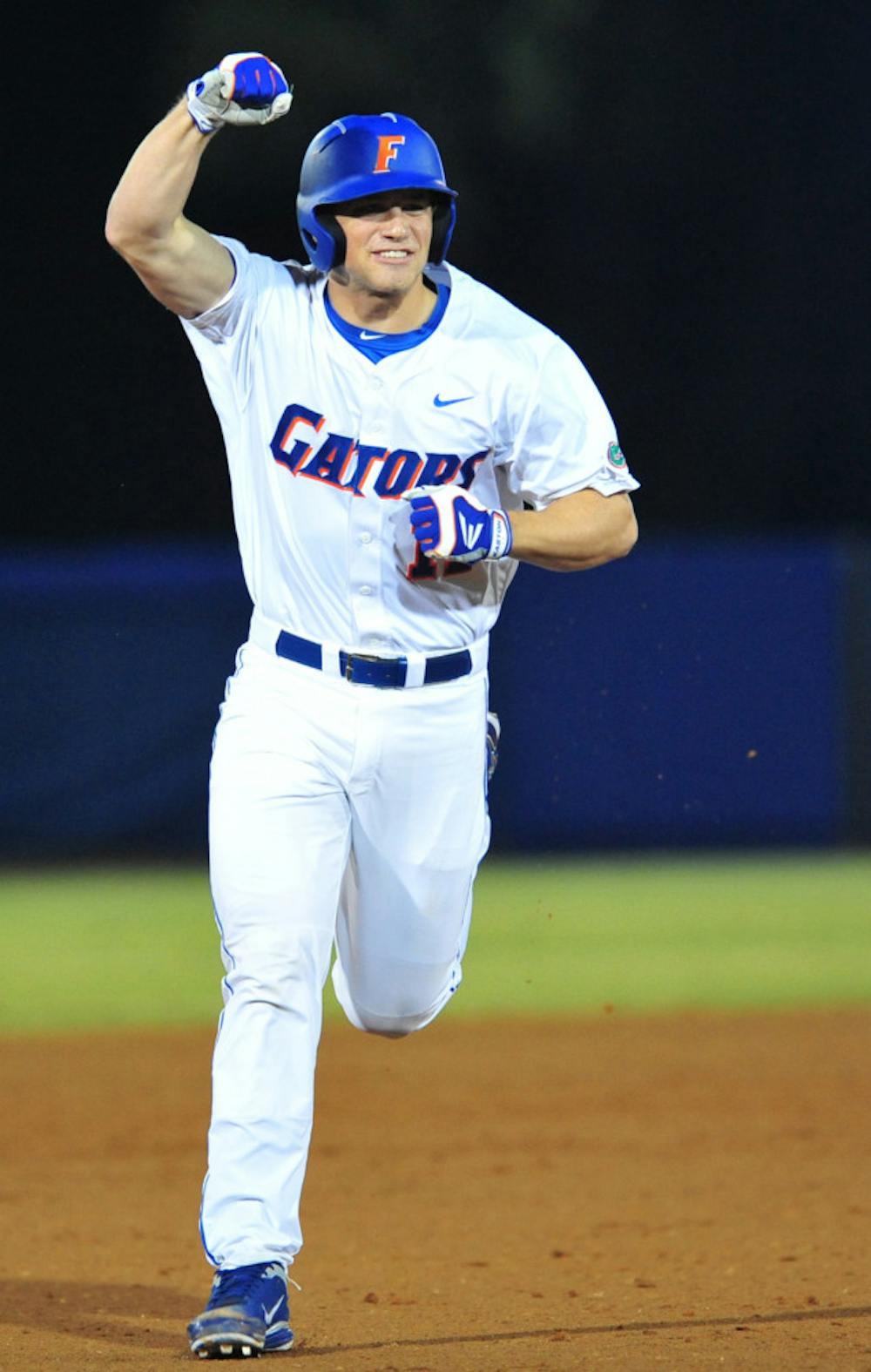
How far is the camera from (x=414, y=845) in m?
4.14

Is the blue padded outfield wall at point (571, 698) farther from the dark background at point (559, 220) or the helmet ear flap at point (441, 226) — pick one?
the helmet ear flap at point (441, 226)

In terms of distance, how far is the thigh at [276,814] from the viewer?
387 centimetres

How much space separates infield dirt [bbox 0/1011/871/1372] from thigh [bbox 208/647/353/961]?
2.60 feet

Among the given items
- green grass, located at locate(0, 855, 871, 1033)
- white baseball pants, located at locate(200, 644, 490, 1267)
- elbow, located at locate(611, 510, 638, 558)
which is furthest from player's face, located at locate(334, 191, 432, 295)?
green grass, located at locate(0, 855, 871, 1033)

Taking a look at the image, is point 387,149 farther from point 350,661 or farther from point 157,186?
point 350,661

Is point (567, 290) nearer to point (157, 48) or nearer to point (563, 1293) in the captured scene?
point (157, 48)

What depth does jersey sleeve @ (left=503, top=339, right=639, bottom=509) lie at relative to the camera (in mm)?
4078

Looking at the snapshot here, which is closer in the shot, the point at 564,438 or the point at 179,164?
the point at 179,164

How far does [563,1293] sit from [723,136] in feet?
51.7

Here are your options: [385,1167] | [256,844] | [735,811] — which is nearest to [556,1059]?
[385,1167]

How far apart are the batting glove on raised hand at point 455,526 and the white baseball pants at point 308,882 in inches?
14.1

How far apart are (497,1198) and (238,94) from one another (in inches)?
128

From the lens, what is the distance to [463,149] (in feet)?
59.2

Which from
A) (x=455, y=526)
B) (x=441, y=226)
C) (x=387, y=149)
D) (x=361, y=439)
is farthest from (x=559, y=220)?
(x=455, y=526)
